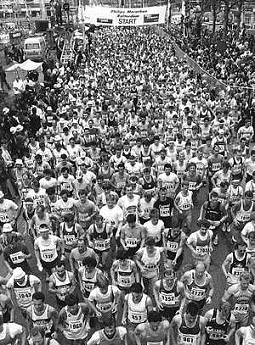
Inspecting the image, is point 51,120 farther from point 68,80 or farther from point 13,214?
point 68,80

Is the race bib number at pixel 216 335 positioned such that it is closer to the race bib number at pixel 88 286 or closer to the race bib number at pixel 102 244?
the race bib number at pixel 88 286

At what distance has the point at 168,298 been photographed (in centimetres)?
602

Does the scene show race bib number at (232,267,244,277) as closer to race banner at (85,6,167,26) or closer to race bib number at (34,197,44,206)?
race bib number at (34,197,44,206)

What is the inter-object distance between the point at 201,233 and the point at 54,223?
9.61 ft

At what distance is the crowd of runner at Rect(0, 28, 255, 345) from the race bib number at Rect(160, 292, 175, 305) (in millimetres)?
16

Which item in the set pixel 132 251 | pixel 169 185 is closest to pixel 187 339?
pixel 132 251

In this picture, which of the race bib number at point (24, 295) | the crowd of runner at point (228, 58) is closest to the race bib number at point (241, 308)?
Answer: the race bib number at point (24, 295)

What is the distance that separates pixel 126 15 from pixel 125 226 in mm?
17799

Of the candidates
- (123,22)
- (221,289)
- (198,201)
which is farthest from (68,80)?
(221,289)

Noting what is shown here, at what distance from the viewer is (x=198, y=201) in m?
11.2

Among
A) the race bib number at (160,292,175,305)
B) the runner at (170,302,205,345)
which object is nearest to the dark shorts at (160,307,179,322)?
the race bib number at (160,292,175,305)

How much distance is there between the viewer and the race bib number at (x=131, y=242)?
24.0 feet

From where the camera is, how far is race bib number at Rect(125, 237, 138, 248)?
24.0ft

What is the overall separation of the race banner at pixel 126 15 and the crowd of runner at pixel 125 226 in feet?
25.2
